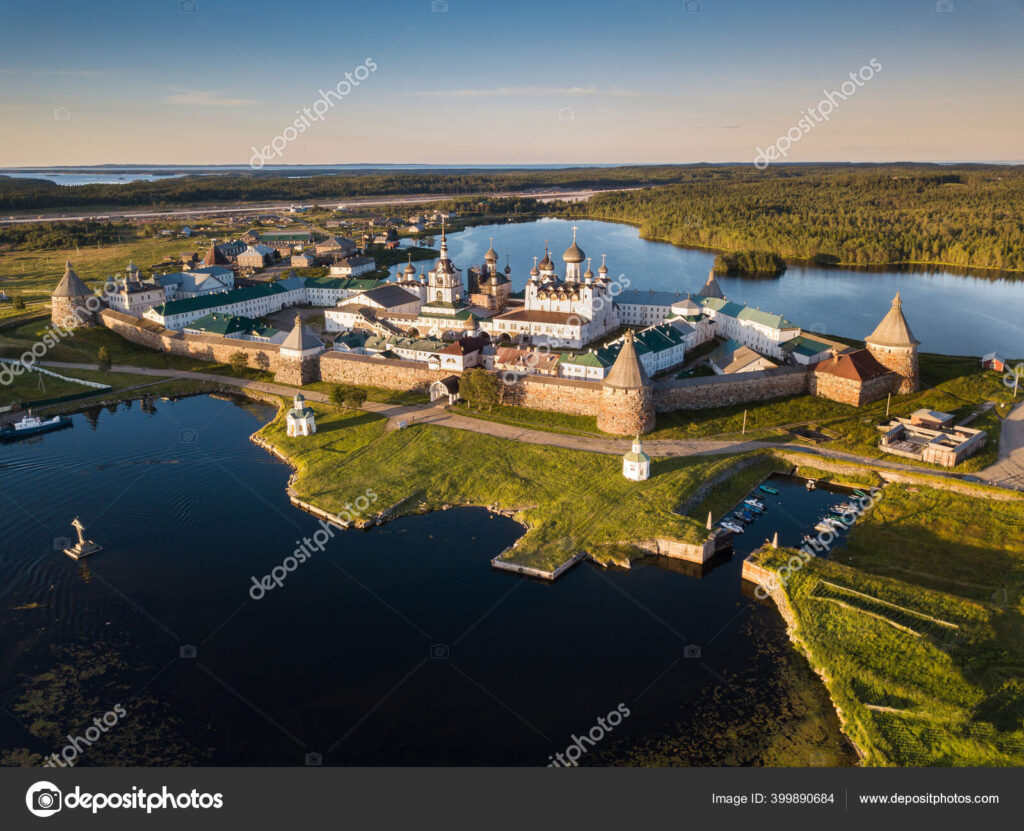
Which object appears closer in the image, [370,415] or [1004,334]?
[370,415]

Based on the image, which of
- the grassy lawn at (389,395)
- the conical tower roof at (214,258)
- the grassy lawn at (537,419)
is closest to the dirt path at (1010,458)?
the grassy lawn at (537,419)

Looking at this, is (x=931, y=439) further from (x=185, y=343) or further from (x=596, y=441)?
(x=185, y=343)

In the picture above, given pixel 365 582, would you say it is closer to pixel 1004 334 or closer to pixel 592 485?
pixel 592 485

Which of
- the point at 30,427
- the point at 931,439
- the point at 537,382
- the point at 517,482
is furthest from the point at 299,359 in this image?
the point at 931,439

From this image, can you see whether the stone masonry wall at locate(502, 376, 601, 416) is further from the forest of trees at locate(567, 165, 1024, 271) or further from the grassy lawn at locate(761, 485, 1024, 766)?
the forest of trees at locate(567, 165, 1024, 271)

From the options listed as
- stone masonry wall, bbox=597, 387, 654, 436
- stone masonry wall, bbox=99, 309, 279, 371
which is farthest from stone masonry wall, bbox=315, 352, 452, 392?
stone masonry wall, bbox=597, 387, 654, 436

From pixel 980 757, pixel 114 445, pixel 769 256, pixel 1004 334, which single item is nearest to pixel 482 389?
pixel 114 445
